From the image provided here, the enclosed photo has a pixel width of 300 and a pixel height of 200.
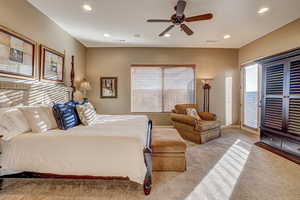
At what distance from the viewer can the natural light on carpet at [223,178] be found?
1.93 meters

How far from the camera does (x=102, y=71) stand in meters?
5.61

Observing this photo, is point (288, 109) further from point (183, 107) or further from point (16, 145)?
point (16, 145)

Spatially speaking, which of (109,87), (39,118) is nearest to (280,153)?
(39,118)

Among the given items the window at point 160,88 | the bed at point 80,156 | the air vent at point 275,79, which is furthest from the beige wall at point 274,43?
the bed at point 80,156

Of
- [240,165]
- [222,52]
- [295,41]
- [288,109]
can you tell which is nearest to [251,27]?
[295,41]

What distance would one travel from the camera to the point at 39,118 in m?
2.24

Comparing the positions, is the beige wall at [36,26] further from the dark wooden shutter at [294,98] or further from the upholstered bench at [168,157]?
the dark wooden shutter at [294,98]

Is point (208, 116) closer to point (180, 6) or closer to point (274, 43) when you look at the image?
point (274, 43)

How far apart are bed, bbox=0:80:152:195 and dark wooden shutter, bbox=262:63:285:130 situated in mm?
3282

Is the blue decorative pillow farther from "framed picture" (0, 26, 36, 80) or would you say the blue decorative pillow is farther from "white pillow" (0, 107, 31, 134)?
"framed picture" (0, 26, 36, 80)

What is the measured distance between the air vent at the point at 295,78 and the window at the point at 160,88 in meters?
2.91

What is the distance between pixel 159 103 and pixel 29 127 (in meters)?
4.12

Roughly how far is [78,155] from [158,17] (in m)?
3.24

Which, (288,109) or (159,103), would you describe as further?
(159,103)
